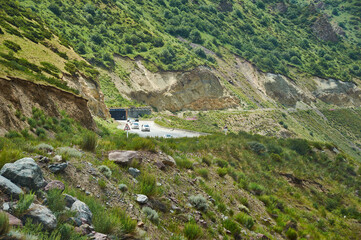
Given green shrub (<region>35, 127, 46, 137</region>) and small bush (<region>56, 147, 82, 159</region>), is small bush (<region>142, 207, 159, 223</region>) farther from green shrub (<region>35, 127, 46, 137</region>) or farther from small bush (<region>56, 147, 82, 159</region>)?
green shrub (<region>35, 127, 46, 137</region>)

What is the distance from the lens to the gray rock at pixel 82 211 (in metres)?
4.76

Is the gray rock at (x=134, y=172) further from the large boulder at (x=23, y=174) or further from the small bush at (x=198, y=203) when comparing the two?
the large boulder at (x=23, y=174)

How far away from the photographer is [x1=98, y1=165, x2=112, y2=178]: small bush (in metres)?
7.53

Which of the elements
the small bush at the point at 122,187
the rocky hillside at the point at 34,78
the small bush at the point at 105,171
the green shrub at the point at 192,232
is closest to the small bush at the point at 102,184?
the small bush at the point at 122,187

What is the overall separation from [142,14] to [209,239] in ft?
331

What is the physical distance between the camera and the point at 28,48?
25406 mm

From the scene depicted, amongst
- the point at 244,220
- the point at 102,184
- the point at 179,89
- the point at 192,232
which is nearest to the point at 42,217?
the point at 102,184

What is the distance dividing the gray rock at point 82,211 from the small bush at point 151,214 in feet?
6.28

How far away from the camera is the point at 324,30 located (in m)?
141

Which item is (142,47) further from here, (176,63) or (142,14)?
(142,14)

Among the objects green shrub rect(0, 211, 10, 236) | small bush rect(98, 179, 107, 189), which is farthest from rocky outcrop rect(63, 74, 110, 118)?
green shrub rect(0, 211, 10, 236)

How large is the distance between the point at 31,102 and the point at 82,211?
14.1m

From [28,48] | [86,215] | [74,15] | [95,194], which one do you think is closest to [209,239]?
[95,194]

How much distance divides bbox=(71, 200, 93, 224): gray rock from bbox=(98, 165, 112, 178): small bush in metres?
2.41
